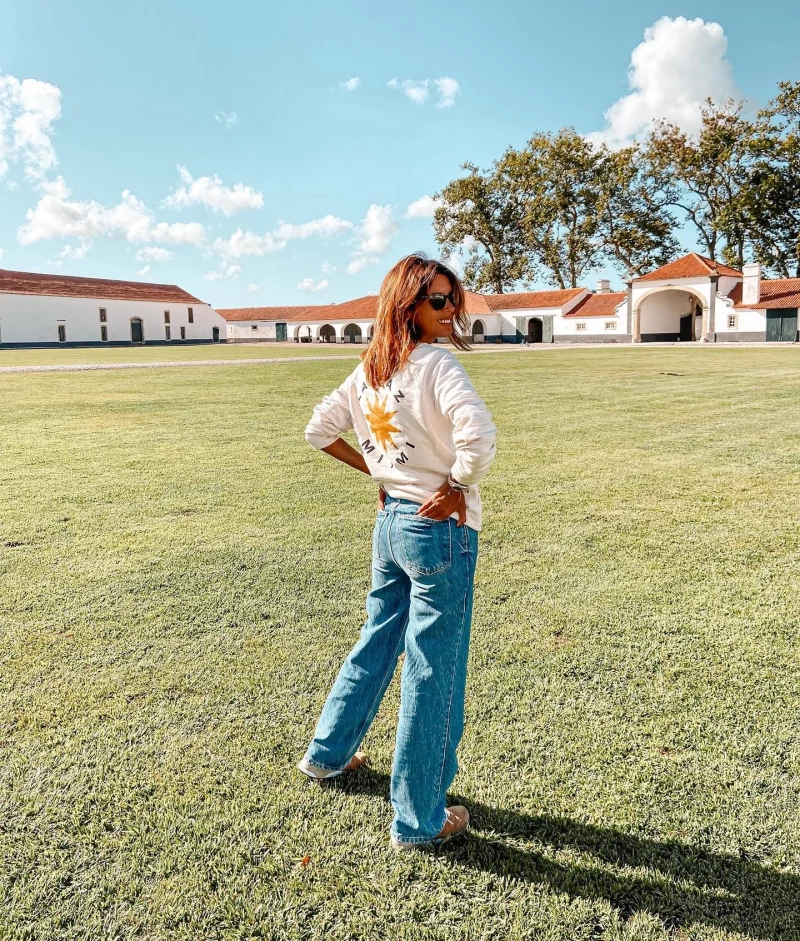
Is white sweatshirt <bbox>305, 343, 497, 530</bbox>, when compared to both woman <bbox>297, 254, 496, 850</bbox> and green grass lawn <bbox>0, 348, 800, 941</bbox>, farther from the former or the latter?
green grass lawn <bbox>0, 348, 800, 941</bbox>

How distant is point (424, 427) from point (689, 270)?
181 feet

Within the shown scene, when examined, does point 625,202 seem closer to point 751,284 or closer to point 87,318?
point 751,284

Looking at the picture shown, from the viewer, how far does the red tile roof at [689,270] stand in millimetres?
50406

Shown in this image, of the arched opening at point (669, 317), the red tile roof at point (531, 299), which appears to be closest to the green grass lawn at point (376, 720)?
the arched opening at point (669, 317)

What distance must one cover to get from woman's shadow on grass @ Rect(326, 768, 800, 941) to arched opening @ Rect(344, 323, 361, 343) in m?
70.9

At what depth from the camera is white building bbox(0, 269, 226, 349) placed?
66188 millimetres

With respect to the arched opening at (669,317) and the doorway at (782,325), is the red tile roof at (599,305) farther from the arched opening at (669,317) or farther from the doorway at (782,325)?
the doorway at (782,325)

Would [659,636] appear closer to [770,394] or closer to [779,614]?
[779,614]

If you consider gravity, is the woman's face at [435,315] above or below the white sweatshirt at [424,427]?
above

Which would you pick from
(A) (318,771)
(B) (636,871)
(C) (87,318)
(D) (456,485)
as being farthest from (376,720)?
(C) (87,318)

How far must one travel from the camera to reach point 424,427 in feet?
7.07

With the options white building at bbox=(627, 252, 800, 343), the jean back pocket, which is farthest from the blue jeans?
white building at bbox=(627, 252, 800, 343)

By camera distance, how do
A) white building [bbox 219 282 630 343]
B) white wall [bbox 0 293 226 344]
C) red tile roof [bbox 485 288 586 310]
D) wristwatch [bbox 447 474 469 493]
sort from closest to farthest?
1. wristwatch [bbox 447 474 469 493]
2. white building [bbox 219 282 630 343]
3. red tile roof [bbox 485 288 586 310]
4. white wall [bbox 0 293 226 344]

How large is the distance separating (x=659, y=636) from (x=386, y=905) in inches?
84.9
